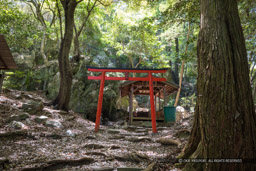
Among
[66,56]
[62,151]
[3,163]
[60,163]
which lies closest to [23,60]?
[66,56]

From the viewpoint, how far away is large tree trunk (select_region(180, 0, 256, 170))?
2225 mm

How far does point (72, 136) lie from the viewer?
5.59 metres

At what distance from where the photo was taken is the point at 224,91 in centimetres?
234

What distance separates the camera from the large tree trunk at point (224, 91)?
222 cm

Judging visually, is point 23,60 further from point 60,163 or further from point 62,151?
point 60,163

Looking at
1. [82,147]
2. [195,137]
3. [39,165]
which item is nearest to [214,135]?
[195,137]

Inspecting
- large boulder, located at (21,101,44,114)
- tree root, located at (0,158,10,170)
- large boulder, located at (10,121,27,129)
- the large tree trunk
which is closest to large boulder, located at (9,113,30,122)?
large boulder, located at (10,121,27,129)

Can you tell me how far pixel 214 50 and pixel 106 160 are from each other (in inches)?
117

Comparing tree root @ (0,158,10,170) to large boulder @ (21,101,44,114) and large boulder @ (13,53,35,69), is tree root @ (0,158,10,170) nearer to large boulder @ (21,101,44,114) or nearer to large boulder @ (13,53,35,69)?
large boulder @ (21,101,44,114)

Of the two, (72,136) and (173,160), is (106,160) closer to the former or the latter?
(173,160)

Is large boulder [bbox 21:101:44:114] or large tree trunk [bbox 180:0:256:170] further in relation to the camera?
large boulder [bbox 21:101:44:114]

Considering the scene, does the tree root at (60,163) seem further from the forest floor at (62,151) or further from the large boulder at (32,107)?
the large boulder at (32,107)

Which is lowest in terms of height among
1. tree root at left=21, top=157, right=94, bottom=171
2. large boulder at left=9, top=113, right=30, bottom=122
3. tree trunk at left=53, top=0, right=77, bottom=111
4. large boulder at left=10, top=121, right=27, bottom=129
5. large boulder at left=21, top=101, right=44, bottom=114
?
tree root at left=21, top=157, right=94, bottom=171

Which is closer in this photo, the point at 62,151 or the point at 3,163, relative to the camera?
the point at 3,163
